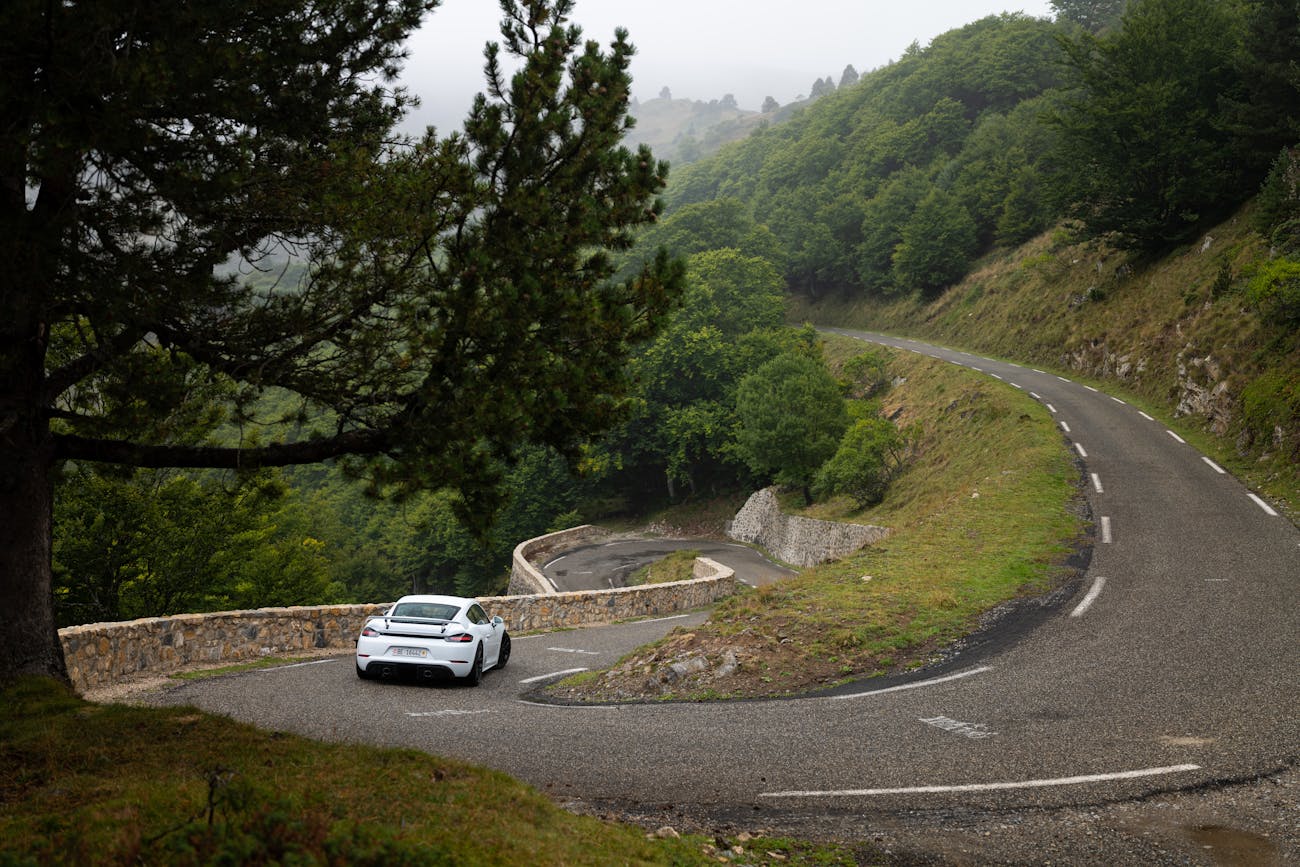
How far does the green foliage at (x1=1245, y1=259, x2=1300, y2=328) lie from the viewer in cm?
2212

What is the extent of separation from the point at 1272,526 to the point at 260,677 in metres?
19.1

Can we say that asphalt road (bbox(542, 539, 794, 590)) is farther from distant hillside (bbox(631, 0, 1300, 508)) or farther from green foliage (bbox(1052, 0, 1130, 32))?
green foliage (bbox(1052, 0, 1130, 32))

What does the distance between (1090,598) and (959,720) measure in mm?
6009

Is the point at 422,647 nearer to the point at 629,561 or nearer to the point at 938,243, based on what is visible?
the point at 629,561

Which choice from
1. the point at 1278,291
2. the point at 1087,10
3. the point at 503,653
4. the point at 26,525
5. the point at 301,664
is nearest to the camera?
the point at 26,525

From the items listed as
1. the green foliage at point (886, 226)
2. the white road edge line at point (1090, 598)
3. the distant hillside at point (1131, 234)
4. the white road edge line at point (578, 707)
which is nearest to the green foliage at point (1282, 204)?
the distant hillside at point (1131, 234)

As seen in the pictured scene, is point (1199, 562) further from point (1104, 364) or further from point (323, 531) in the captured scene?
point (323, 531)

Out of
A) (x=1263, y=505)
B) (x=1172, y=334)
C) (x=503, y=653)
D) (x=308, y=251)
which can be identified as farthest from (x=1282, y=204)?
(x=308, y=251)

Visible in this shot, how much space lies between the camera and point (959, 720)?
8430mm

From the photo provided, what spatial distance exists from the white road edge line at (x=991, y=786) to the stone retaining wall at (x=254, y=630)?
28.2 feet

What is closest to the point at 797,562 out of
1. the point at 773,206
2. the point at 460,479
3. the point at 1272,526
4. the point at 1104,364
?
the point at 1104,364

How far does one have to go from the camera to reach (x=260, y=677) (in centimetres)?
1338

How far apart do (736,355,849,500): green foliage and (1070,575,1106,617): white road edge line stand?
78.4 feet

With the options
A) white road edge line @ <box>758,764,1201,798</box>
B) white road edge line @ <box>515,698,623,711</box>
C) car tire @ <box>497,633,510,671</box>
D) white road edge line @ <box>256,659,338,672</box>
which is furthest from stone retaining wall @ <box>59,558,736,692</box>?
white road edge line @ <box>758,764,1201,798</box>
